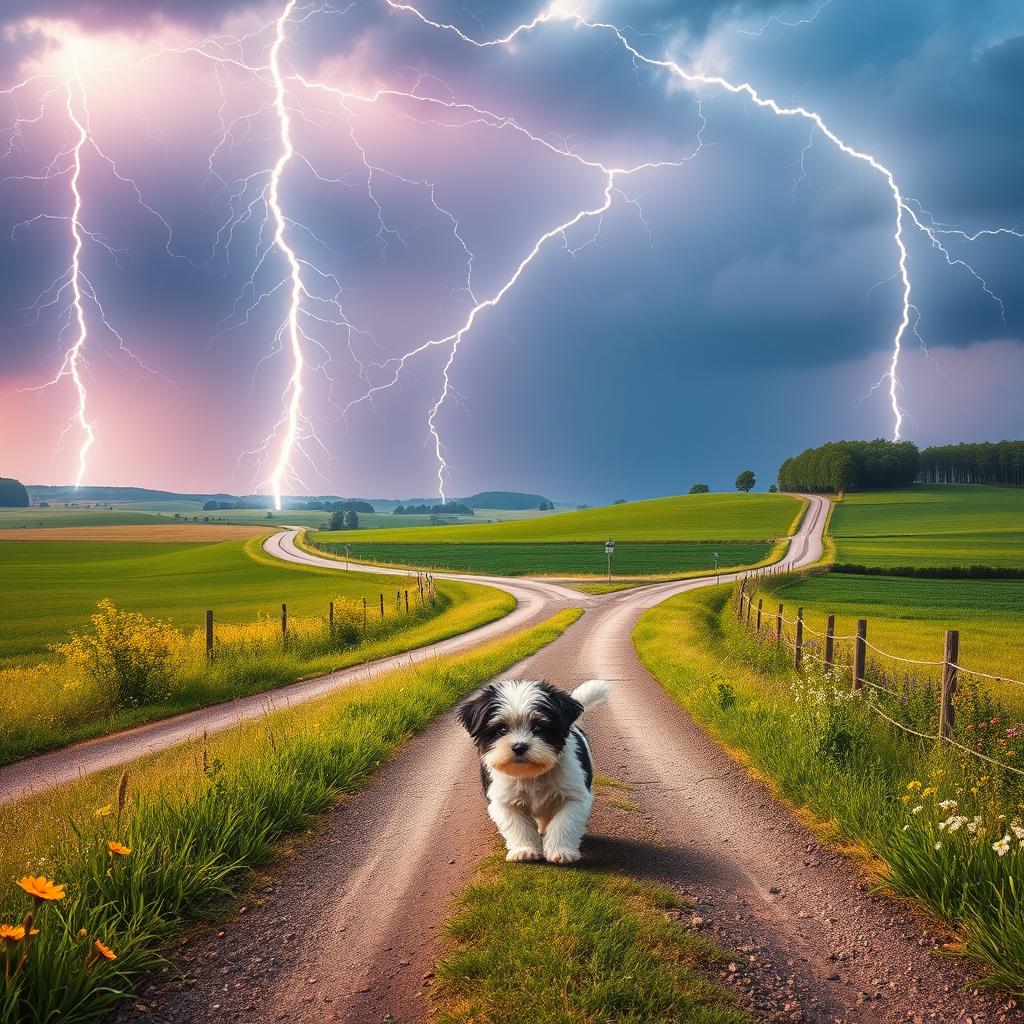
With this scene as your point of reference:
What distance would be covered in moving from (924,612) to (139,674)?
123ft

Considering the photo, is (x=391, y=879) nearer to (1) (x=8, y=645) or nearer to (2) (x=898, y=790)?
Result: (2) (x=898, y=790)

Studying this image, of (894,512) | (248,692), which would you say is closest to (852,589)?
(248,692)

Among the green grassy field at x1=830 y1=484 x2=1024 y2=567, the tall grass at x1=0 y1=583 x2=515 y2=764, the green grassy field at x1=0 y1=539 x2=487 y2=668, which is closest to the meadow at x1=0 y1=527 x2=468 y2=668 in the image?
the green grassy field at x1=0 y1=539 x2=487 y2=668

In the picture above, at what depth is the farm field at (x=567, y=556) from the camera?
68875 mm

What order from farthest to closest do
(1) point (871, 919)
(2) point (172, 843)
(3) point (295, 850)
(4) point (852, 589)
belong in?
(4) point (852, 589), (3) point (295, 850), (2) point (172, 843), (1) point (871, 919)

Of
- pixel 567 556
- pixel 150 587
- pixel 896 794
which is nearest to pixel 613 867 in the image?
pixel 896 794

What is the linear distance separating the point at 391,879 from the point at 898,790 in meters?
5.48

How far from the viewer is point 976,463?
576 ft

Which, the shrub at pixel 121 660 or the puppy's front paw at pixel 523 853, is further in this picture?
the shrub at pixel 121 660

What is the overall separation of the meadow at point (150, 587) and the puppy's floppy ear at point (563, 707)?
26513 mm

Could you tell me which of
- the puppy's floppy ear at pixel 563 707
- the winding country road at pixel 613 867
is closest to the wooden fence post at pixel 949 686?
the winding country road at pixel 613 867

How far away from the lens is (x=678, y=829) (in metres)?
7.46

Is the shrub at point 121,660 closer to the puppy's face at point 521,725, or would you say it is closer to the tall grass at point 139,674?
the tall grass at point 139,674

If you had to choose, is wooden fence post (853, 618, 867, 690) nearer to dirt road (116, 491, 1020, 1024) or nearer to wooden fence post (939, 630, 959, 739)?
wooden fence post (939, 630, 959, 739)
